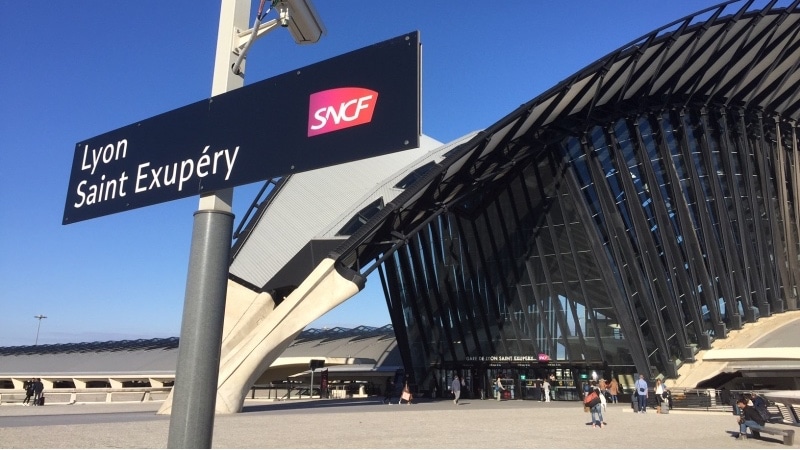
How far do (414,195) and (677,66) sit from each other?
1887 cm

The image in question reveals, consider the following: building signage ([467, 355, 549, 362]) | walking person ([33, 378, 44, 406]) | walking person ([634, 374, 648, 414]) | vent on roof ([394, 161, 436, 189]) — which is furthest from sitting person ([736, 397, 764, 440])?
walking person ([33, 378, 44, 406])

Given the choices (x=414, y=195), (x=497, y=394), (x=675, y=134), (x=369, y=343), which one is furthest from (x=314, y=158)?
(x=369, y=343)

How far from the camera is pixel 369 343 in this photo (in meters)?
60.9

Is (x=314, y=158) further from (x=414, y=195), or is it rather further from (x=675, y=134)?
(x=675, y=134)

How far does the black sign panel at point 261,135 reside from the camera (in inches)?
145

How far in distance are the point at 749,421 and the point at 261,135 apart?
17.7 m

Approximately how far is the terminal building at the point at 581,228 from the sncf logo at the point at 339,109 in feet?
83.8

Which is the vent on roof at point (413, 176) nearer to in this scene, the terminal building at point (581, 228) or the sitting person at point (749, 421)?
the terminal building at point (581, 228)

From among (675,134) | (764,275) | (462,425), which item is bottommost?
(462,425)

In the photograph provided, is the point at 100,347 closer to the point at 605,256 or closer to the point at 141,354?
the point at 141,354

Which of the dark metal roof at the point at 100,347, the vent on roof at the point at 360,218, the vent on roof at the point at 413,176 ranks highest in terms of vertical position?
the vent on roof at the point at 413,176

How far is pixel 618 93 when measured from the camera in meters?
37.7

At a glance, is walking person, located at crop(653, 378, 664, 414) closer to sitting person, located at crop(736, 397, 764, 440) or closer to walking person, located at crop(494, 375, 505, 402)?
sitting person, located at crop(736, 397, 764, 440)

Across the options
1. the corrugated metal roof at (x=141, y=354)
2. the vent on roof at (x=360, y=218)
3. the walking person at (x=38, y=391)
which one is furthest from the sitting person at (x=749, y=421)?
the corrugated metal roof at (x=141, y=354)
